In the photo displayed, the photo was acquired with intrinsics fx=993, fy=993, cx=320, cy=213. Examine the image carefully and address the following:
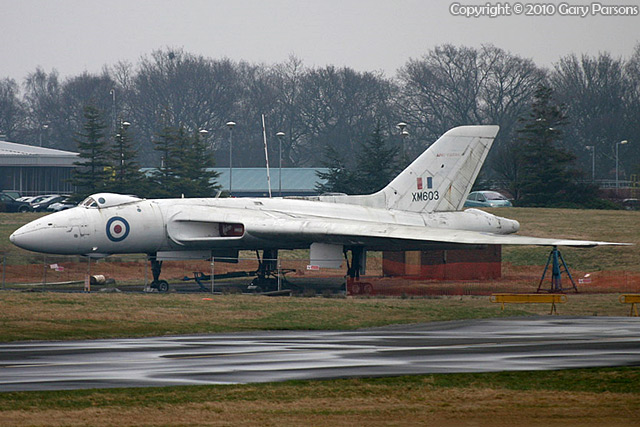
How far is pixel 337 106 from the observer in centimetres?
12044

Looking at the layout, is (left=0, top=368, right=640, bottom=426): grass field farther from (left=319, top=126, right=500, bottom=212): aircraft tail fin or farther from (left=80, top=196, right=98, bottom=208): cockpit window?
(left=319, top=126, right=500, bottom=212): aircraft tail fin

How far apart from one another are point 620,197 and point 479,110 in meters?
34.4

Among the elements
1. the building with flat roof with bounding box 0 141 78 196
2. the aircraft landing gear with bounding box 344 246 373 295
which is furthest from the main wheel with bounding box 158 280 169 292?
the building with flat roof with bounding box 0 141 78 196

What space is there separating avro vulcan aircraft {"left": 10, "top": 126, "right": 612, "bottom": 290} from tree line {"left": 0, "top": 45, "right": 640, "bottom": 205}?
185 feet

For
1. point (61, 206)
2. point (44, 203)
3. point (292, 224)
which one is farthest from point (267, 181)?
point (292, 224)

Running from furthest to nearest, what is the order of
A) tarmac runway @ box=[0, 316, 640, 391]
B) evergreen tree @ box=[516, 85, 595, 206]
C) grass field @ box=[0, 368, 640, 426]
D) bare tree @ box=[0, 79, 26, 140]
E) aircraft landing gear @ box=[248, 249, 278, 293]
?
bare tree @ box=[0, 79, 26, 140]
evergreen tree @ box=[516, 85, 595, 206]
aircraft landing gear @ box=[248, 249, 278, 293]
tarmac runway @ box=[0, 316, 640, 391]
grass field @ box=[0, 368, 640, 426]

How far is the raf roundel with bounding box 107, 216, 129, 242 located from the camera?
104 feet

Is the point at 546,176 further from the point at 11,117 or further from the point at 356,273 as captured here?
the point at 11,117

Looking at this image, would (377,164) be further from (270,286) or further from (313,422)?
(313,422)

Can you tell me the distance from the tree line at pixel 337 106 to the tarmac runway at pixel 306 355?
242 ft

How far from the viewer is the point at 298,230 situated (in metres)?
32.4

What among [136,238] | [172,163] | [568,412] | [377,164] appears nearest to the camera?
[568,412]

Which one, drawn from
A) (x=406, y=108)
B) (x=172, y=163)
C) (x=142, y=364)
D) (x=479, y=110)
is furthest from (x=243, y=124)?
(x=142, y=364)

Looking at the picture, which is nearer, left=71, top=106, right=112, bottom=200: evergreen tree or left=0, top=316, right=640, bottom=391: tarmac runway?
left=0, top=316, right=640, bottom=391: tarmac runway
